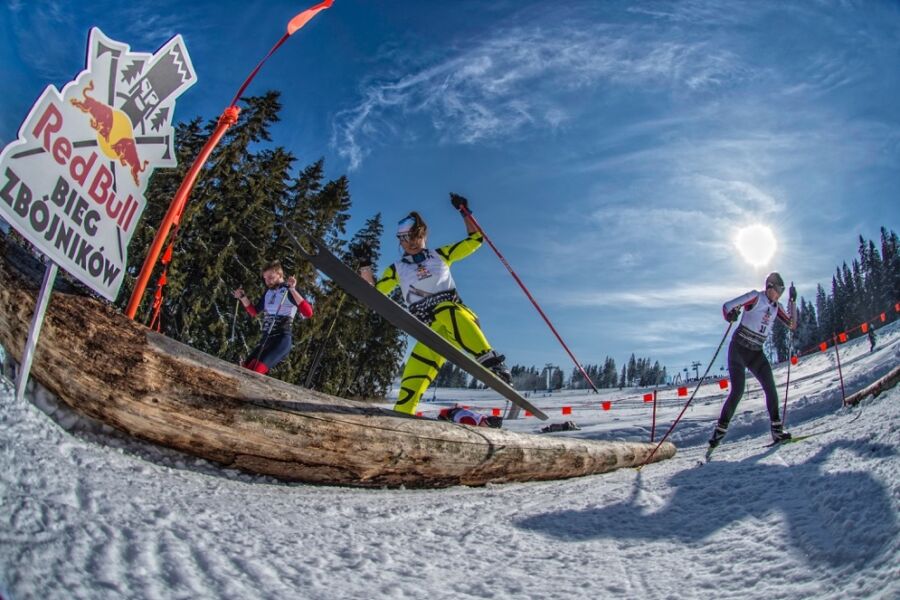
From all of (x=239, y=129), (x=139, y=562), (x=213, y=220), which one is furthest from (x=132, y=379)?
(x=239, y=129)

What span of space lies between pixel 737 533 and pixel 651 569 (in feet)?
2.09

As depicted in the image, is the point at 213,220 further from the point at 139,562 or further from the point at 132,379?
the point at 139,562

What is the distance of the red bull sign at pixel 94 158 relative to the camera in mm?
2160

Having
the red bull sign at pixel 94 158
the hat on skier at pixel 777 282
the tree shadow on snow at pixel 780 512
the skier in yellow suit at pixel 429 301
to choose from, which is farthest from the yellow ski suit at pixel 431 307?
the hat on skier at pixel 777 282

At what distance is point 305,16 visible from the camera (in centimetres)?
546

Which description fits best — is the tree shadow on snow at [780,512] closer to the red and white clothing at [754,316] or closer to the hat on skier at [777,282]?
the red and white clothing at [754,316]

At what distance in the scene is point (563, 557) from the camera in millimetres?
1980

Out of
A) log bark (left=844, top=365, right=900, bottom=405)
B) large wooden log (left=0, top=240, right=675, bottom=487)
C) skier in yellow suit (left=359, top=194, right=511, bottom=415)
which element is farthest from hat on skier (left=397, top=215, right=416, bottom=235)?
log bark (left=844, top=365, right=900, bottom=405)

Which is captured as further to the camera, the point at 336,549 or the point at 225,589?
the point at 336,549

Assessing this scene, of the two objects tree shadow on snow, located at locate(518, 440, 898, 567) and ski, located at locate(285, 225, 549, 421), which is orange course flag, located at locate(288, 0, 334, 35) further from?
tree shadow on snow, located at locate(518, 440, 898, 567)

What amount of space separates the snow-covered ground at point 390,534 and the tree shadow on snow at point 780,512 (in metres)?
0.01

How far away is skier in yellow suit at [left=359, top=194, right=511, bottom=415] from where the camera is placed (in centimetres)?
422

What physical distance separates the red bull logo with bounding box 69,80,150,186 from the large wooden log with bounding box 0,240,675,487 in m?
0.78

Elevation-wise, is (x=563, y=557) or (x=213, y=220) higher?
(x=213, y=220)
